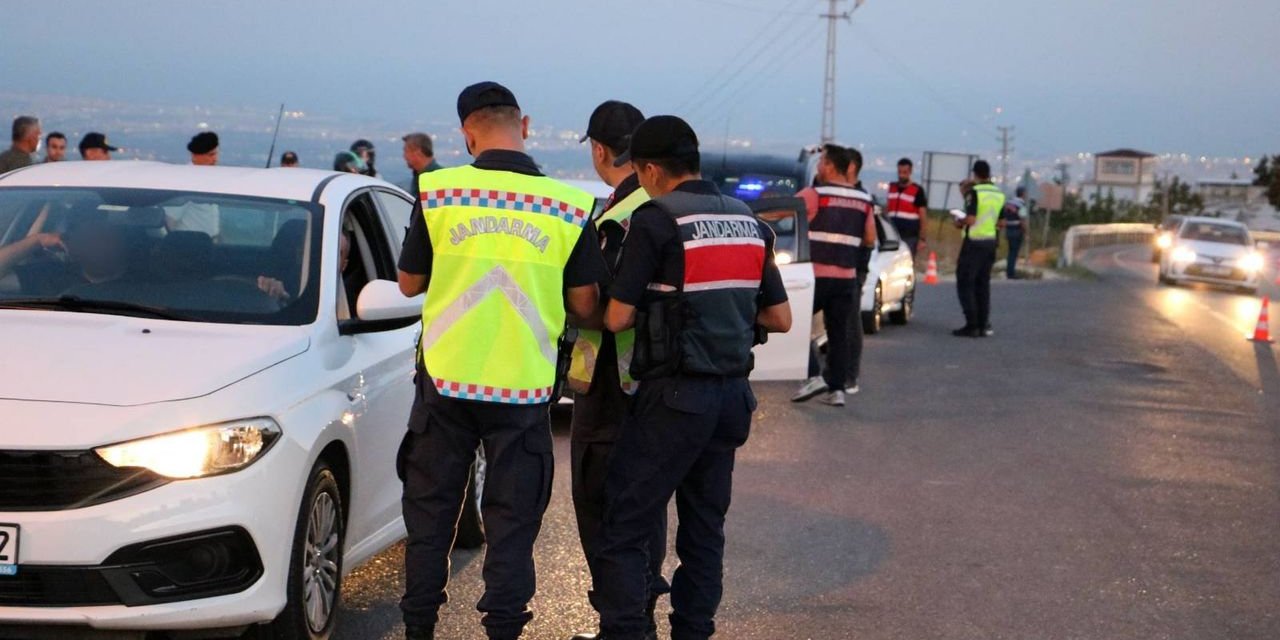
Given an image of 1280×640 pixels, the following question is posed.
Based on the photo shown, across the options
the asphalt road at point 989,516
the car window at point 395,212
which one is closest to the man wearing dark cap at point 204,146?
the asphalt road at point 989,516

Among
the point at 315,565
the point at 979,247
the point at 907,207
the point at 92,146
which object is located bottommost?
the point at 315,565

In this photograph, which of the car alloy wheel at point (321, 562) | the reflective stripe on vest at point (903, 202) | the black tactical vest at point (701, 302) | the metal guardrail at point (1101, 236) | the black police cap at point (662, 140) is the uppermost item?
the black police cap at point (662, 140)

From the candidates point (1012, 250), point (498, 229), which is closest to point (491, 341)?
point (498, 229)

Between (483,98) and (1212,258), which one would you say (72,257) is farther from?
(1212,258)

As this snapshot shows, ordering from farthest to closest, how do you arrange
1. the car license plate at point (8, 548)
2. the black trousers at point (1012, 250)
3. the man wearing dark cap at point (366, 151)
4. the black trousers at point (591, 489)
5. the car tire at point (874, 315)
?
the black trousers at point (1012, 250)
the car tire at point (874, 315)
the man wearing dark cap at point (366, 151)
the black trousers at point (591, 489)
the car license plate at point (8, 548)

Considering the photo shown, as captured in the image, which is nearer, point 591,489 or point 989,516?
point 591,489

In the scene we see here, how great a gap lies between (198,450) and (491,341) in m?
0.88

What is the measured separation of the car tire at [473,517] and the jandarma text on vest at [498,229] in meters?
2.21

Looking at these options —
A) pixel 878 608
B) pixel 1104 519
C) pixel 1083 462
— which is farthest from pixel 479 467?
pixel 1083 462

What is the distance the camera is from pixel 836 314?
11.4m

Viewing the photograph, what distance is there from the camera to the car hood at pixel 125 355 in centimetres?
452

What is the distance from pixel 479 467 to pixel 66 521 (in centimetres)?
264

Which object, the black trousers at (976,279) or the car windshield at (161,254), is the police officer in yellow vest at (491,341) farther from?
the black trousers at (976,279)

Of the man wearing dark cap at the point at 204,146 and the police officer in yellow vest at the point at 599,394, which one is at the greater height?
the man wearing dark cap at the point at 204,146
